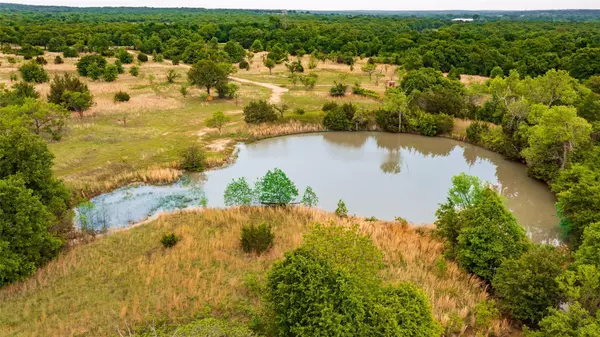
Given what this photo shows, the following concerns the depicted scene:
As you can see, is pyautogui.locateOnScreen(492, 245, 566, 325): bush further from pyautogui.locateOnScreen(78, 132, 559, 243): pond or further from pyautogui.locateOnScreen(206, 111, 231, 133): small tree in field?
pyautogui.locateOnScreen(206, 111, 231, 133): small tree in field

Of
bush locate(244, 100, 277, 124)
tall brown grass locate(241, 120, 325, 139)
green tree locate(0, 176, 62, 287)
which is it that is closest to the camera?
green tree locate(0, 176, 62, 287)

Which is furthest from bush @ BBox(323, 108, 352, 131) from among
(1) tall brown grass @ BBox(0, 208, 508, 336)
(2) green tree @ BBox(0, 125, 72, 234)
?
(2) green tree @ BBox(0, 125, 72, 234)

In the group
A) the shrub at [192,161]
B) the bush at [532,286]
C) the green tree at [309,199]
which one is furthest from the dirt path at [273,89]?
the bush at [532,286]

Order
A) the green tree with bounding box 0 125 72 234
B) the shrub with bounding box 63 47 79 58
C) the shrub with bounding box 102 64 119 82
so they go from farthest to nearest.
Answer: the shrub with bounding box 63 47 79 58, the shrub with bounding box 102 64 119 82, the green tree with bounding box 0 125 72 234

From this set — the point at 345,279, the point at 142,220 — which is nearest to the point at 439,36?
the point at 142,220

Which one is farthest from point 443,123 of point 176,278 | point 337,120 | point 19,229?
point 19,229

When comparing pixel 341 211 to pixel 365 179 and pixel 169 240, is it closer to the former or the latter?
pixel 365 179

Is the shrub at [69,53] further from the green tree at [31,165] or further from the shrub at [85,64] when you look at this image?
the green tree at [31,165]
